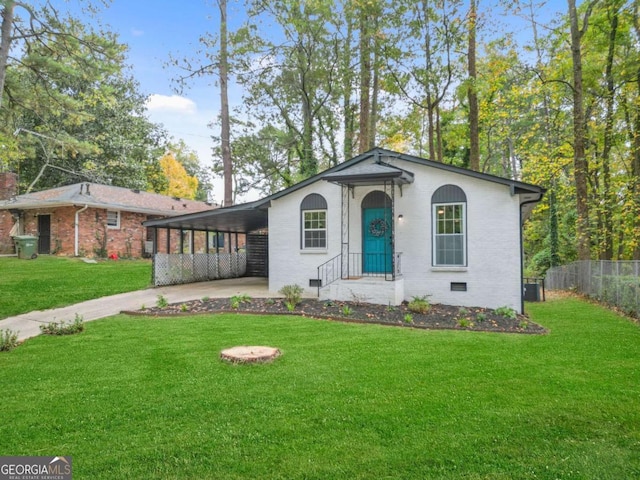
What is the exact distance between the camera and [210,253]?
16562 mm

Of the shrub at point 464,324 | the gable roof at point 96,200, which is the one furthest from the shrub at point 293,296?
the gable roof at point 96,200

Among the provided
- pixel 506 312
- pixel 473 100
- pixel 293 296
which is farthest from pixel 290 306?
pixel 473 100

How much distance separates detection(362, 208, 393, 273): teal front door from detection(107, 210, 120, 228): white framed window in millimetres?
13678

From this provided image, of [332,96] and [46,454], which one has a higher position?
[332,96]

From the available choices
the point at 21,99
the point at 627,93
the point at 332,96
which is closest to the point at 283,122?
the point at 332,96

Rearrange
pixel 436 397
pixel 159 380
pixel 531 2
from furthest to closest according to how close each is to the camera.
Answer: pixel 531 2, pixel 159 380, pixel 436 397

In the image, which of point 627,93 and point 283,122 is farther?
point 283,122

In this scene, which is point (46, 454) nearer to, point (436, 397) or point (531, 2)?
point (436, 397)

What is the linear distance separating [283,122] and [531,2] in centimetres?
1263

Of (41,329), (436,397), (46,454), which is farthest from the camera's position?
(41,329)

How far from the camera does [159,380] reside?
14.7 feet

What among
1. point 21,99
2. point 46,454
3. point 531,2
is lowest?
point 46,454

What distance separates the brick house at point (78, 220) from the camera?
17172 mm

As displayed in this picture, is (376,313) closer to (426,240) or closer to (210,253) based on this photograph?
(426,240)
